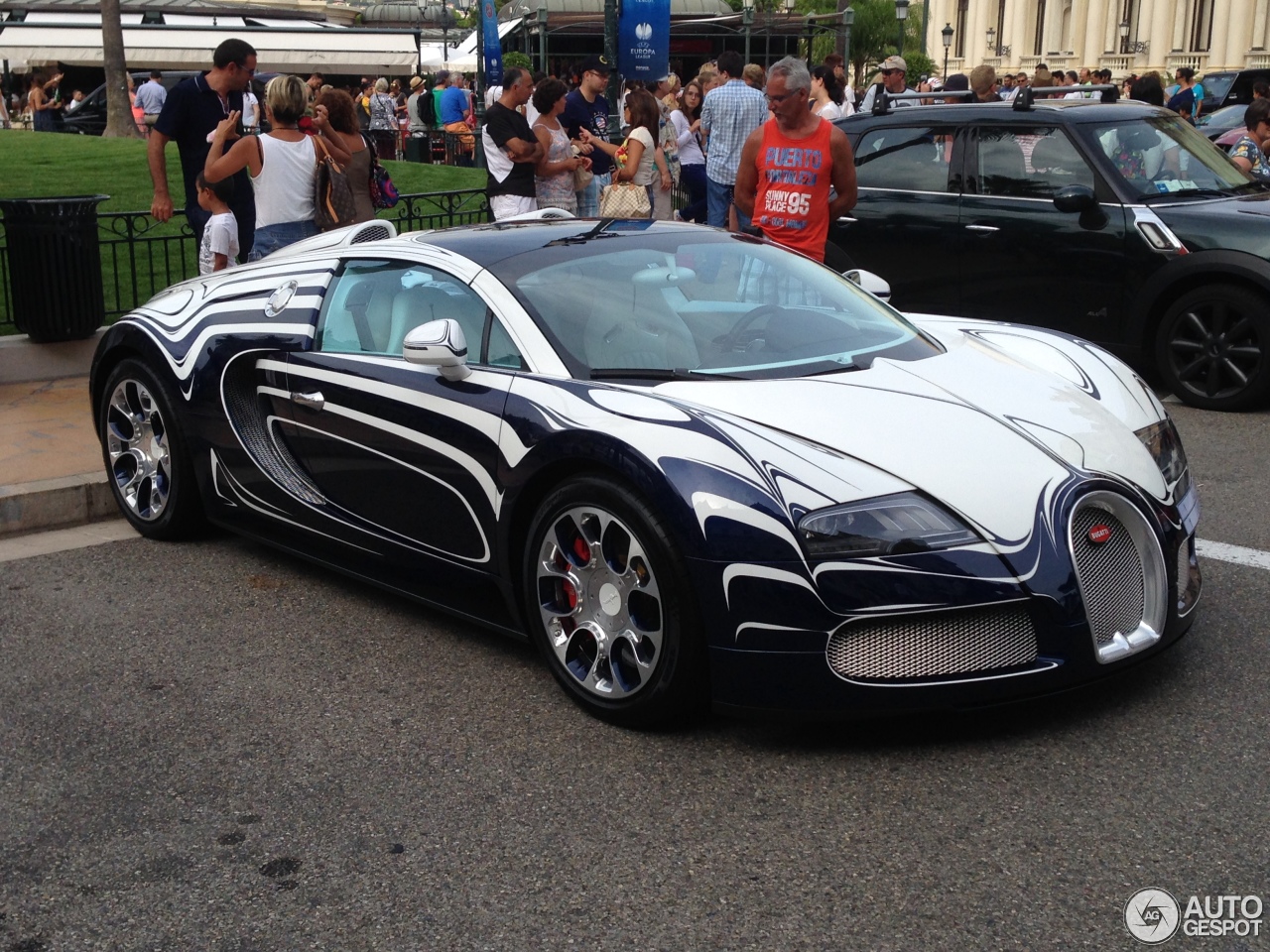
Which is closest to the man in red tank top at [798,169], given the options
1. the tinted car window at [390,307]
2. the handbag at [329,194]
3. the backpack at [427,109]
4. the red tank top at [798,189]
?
the red tank top at [798,189]

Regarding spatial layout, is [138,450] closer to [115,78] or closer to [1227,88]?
[115,78]

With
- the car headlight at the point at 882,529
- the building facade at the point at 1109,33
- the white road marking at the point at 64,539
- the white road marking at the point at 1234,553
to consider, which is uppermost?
the building facade at the point at 1109,33

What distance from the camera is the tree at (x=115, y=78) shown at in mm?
22964

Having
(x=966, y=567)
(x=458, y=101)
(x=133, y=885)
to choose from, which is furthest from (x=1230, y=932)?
(x=458, y=101)

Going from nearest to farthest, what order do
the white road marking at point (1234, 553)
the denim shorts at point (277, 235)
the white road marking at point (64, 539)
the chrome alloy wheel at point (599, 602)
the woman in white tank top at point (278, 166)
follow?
the chrome alloy wheel at point (599, 602) → the white road marking at point (1234, 553) → the white road marking at point (64, 539) → the woman in white tank top at point (278, 166) → the denim shorts at point (277, 235)

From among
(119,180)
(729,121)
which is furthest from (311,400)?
(119,180)

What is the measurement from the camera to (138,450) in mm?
6051

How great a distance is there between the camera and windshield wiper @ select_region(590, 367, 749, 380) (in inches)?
167

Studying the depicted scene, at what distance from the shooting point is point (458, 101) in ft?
78.4

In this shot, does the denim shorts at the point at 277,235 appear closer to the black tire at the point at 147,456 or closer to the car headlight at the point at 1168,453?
the black tire at the point at 147,456

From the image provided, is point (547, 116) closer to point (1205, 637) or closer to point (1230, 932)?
point (1205, 637)

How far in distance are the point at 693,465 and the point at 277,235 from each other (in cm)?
515

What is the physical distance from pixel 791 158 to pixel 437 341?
3.81 metres

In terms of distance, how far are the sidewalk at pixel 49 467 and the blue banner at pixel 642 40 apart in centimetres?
751
